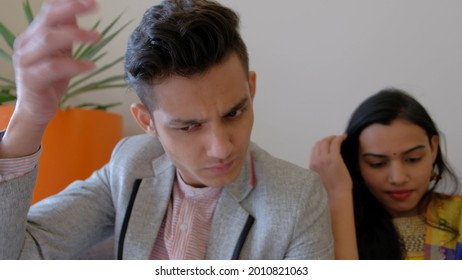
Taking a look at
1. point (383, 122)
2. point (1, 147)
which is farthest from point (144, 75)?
point (383, 122)

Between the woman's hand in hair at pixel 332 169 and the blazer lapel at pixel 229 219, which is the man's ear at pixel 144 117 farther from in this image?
the woman's hand in hair at pixel 332 169

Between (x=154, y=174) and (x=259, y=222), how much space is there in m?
0.26

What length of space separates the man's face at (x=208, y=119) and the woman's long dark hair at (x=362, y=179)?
49 cm

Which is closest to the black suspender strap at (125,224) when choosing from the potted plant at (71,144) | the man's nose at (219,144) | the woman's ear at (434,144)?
the man's nose at (219,144)

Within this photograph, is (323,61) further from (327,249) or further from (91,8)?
(91,8)

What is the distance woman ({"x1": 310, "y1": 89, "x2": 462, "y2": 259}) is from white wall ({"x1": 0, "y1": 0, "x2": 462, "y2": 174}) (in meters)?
0.17

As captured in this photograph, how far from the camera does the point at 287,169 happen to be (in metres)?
0.93

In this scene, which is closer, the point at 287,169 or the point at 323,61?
the point at 287,169

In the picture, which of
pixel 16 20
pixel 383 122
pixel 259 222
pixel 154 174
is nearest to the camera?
pixel 259 222

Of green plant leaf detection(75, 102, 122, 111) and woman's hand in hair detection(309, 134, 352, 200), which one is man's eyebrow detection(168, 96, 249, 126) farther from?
green plant leaf detection(75, 102, 122, 111)

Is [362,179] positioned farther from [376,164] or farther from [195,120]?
[195,120]

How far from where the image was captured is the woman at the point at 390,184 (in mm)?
1118
